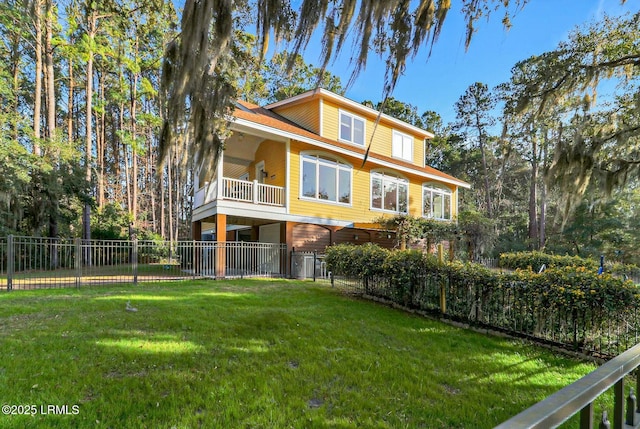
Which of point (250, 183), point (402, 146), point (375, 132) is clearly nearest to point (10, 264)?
point (250, 183)

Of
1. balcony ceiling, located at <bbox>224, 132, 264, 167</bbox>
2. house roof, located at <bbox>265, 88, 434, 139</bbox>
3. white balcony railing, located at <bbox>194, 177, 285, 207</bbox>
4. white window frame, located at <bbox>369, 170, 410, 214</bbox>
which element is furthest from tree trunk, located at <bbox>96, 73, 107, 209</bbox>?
white window frame, located at <bbox>369, 170, 410, 214</bbox>

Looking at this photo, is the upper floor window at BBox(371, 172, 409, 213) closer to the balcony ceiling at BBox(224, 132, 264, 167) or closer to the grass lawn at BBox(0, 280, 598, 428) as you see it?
the balcony ceiling at BBox(224, 132, 264, 167)

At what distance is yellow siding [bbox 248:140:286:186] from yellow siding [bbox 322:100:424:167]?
2.51 metres

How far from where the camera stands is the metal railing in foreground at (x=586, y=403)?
3.22 ft

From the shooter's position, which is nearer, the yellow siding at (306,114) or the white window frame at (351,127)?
the yellow siding at (306,114)

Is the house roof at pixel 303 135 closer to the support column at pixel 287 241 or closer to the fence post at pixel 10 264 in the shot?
the support column at pixel 287 241

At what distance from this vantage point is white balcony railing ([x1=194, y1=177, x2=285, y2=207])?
488 inches

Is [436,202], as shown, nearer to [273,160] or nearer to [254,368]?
[273,160]

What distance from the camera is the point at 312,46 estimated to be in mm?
3533

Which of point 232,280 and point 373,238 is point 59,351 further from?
point 373,238

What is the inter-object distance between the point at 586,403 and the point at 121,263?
13.7 meters

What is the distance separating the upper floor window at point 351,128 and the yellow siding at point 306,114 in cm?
140

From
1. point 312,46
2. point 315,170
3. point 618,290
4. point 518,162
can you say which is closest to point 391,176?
point 315,170

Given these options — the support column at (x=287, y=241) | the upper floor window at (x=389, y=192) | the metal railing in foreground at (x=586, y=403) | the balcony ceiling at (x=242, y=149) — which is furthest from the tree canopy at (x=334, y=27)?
the upper floor window at (x=389, y=192)
